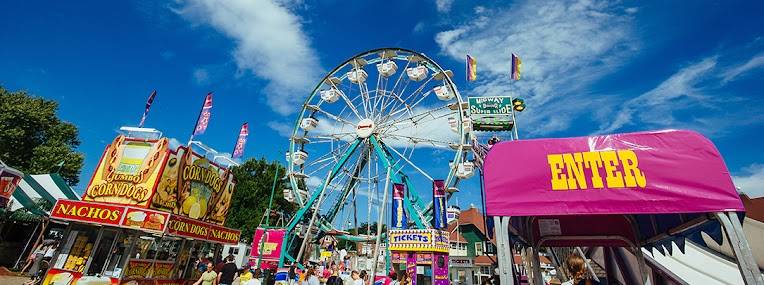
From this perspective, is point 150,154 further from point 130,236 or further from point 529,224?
point 529,224

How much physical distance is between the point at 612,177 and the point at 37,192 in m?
26.4

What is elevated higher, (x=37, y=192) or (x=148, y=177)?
(x=37, y=192)

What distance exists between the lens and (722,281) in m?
8.09

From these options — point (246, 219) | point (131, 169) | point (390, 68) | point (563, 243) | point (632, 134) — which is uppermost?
point (390, 68)

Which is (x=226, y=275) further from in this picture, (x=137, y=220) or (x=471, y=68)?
(x=471, y=68)

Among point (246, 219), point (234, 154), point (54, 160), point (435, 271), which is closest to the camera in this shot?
point (435, 271)

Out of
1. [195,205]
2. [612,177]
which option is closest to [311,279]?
[195,205]

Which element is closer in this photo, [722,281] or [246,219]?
[722,281]

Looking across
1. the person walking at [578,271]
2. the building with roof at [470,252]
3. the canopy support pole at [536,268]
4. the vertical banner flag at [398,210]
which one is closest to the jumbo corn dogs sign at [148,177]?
Result: the vertical banner flag at [398,210]

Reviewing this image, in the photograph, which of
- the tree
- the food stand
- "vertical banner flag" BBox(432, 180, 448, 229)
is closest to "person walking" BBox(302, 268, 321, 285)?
the food stand

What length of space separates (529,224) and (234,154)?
21.2 metres

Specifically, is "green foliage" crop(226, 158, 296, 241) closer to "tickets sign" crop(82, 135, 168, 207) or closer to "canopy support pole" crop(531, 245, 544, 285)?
"tickets sign" crop(82, 135, 168, 207)

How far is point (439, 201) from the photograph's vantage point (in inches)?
807

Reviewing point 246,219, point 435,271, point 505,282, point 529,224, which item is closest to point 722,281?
point 529,224
